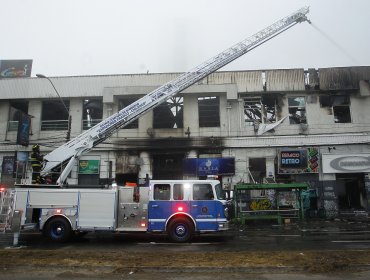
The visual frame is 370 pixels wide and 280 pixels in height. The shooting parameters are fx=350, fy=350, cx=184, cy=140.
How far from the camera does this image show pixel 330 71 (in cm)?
2375

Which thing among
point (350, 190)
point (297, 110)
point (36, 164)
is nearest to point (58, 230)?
point (36, 164)

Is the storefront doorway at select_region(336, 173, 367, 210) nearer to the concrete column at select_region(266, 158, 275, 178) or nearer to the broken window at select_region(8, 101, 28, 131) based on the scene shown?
the concrete column at select_region(266, 158, 275, 178)

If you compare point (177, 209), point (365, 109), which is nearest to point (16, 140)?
point (177, 209)

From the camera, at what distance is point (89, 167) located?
24078 mm

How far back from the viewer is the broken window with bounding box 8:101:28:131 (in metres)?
25.2

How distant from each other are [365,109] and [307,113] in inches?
153

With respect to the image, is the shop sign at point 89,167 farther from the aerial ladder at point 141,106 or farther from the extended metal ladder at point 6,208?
the extended metal ladder at point 6,208

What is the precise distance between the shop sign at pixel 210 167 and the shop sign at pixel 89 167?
241 inches

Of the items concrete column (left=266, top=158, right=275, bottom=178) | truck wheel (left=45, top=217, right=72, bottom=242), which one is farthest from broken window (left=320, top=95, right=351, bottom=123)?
truck wheel (left=45, top=217, right=72, bottom=242)

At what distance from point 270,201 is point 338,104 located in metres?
8.55

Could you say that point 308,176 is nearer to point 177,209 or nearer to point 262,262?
point 177,209

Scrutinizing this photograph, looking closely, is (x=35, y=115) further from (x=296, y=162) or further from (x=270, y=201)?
(x=296, y=162)

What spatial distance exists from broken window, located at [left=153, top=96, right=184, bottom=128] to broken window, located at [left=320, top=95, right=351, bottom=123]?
9783 millimetres

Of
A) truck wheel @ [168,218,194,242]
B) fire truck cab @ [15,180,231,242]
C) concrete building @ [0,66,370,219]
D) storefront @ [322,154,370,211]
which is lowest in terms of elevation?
truck wheel @ [168,218,194,242]
